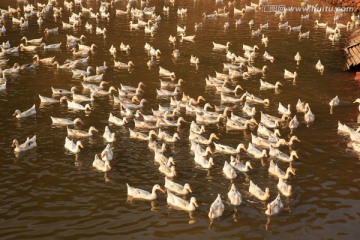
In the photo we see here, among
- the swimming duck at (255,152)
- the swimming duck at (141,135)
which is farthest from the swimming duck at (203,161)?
the swimming duck at (141,135)

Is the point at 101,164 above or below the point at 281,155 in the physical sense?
below

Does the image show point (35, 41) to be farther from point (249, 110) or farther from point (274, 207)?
point (274, 207)

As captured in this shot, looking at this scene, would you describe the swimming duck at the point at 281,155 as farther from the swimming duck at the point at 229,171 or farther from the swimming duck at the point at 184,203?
the swimming duck at the point at 184,203

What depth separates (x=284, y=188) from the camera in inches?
1217

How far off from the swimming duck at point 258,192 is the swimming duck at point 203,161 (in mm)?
3834

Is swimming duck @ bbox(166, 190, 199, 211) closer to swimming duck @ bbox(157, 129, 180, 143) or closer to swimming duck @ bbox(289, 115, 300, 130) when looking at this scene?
swimming duck @ bbox(157, 129, 180, 143)

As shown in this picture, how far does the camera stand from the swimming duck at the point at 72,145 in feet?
117

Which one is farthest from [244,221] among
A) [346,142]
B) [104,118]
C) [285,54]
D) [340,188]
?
[285,54]

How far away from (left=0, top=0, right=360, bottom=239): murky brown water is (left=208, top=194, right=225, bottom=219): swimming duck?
0.39m

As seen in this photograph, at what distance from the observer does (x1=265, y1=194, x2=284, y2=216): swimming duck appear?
2853cm

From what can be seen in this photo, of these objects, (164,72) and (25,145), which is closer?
(25,145)

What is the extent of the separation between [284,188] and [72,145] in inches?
532

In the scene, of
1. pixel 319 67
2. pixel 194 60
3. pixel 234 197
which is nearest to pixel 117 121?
pixel 234 197

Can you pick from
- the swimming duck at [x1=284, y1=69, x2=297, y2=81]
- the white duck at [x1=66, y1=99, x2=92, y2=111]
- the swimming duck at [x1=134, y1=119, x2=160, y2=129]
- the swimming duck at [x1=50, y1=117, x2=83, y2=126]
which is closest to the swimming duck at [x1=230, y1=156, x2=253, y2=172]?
the swimming duck at [x1=134, y1=119, x2=160, y2=129]
